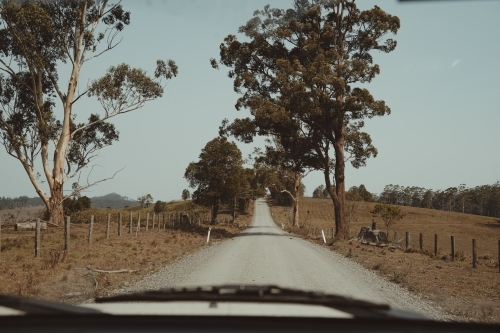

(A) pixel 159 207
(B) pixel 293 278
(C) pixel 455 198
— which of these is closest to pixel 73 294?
(B) pixel 293 278

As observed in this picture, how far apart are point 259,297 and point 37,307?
1.47m

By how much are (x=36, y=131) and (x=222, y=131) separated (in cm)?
1243

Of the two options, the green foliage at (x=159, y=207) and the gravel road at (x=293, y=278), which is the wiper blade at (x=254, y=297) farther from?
the green foliage at (x=159, y=207)

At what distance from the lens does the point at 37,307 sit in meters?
2.84

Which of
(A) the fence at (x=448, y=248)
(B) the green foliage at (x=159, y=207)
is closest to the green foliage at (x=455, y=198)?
(B) the green foliage at (x=159, y=207)

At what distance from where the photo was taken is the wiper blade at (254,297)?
3104mm

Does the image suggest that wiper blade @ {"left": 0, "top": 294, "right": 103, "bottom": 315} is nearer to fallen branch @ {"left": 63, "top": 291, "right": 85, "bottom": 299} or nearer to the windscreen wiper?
the windscreen wiper

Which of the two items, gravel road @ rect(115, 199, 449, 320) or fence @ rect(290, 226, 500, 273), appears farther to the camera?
fence @ rect(290, 226, 500, 273)

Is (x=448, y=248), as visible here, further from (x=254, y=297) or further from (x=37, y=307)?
(x=37, y=307)

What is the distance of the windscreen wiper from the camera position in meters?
3.05

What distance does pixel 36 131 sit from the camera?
27.4 m

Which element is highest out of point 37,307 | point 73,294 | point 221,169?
point 221,169

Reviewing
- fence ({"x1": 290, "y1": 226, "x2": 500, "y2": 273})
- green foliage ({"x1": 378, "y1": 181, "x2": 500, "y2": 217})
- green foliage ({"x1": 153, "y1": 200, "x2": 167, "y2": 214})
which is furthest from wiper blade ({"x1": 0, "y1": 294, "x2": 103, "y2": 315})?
green foliage ({"x1": 378, "y1": 181, "x2": 500, "y2": 217})

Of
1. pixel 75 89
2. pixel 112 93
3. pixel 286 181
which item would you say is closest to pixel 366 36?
pixel 112 93
